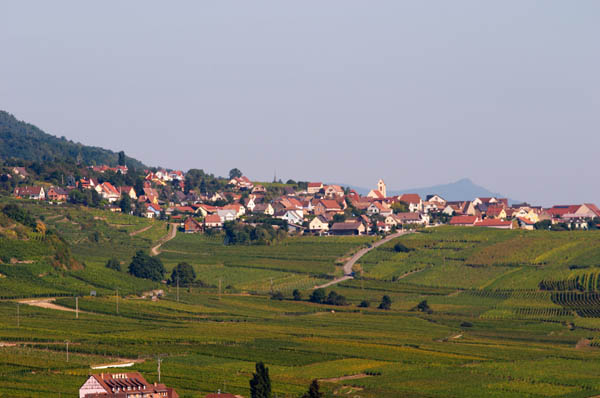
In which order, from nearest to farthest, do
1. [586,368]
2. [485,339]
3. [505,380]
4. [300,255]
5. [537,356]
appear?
[505,380] → [586,368] → [537,356] → [485,339] → [300,255]

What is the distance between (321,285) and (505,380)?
6357 cm

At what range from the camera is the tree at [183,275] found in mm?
154375

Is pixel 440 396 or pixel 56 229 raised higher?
pixel 56 229

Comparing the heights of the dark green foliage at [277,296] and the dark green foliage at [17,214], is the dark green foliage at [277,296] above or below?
below

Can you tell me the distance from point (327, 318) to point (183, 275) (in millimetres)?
29576

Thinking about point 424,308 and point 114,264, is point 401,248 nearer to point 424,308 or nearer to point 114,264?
point 424,308

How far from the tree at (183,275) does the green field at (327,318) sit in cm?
285

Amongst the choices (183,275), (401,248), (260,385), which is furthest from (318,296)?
(260,385)

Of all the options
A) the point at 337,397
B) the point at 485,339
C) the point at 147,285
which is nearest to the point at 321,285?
the point at 147,285

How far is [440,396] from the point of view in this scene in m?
85.9

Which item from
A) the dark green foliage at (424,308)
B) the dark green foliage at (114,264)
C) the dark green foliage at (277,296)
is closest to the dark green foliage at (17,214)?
the dark green foliage at (114,264)

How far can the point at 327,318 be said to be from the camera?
13225cm

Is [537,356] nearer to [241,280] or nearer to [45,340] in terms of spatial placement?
[45,340]

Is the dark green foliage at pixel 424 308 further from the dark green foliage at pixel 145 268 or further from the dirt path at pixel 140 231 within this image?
the dirt path at pixel 140 231
